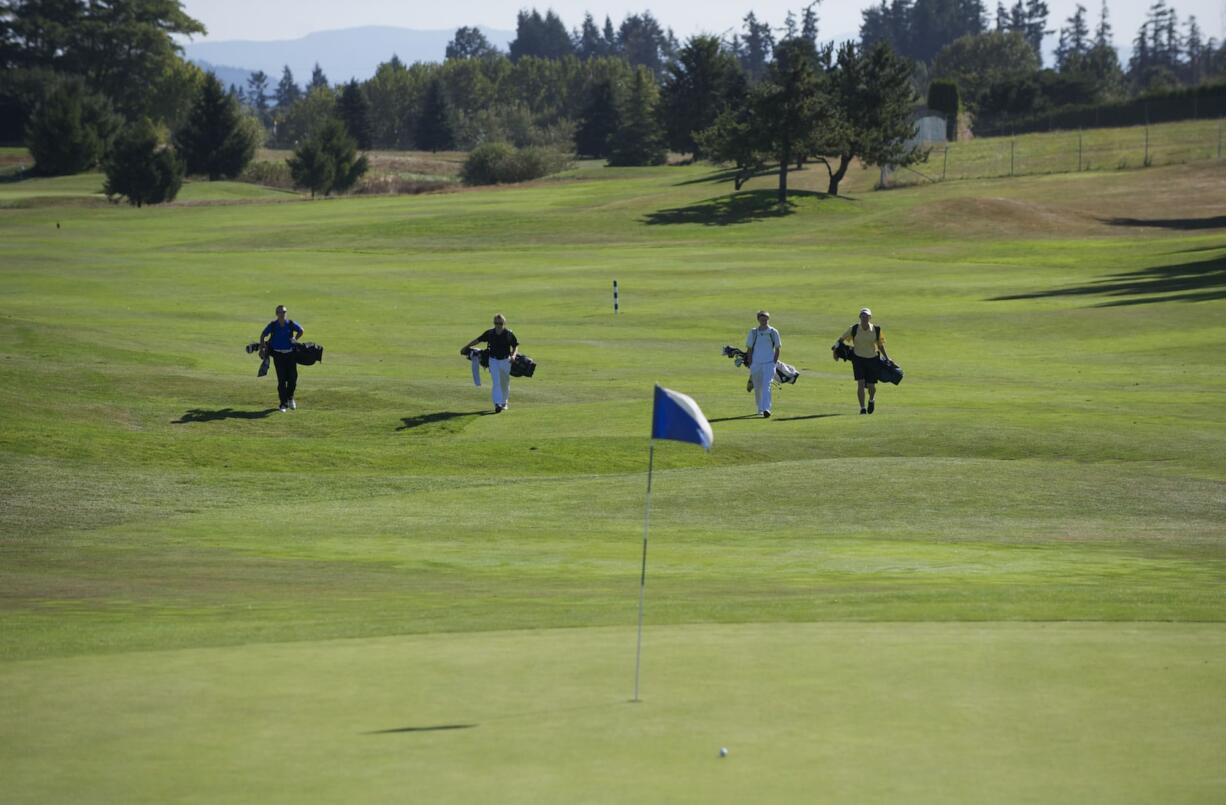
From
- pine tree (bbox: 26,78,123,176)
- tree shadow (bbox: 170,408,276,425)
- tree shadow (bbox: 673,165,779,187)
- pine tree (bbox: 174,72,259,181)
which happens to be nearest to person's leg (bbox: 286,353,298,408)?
tree shadow (bbox: 170,408,276,425)

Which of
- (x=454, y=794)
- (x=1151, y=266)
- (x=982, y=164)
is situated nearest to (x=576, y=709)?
(x=454, y=794)

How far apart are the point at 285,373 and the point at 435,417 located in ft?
10.8

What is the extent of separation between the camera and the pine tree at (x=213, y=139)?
128 metres

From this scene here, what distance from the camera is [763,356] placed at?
30.6 m

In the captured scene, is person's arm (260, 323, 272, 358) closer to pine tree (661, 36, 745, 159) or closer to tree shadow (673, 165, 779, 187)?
tree shadow (673, 165, 779, 187)

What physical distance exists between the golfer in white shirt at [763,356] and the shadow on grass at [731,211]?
59493mm

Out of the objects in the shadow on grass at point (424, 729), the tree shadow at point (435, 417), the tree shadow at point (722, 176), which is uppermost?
the tree shadow at point (722, 176)

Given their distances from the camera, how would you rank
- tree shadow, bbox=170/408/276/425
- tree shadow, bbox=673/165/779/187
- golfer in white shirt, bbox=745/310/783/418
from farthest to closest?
tree shadow, bbox=673/165/779/187 < tree shadow, bbox=170/408/276/425 < golfer in white shirt, bbox=745/310/783/418

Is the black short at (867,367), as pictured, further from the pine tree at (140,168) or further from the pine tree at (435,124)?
the pine tree at (435,124)

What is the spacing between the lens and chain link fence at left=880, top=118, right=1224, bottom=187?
110562mm

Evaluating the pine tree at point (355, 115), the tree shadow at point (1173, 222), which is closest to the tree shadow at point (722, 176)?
the tree shadow at point (1173, 222)

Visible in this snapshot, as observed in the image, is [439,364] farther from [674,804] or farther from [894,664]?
[674,804]

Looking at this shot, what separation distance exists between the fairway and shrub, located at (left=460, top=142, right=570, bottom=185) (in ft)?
266

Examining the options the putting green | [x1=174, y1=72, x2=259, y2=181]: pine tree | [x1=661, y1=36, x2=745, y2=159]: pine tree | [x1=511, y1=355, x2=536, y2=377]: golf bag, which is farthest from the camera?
[x1=661, y1=36, x2=745, y2=159]: pine tree
